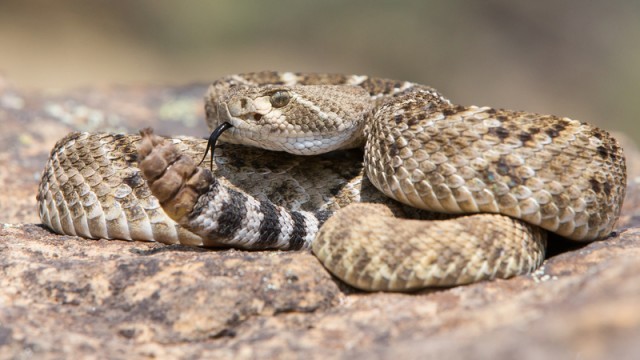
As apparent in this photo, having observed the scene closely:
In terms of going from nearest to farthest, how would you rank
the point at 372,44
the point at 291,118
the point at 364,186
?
the point at 291,118 < the point at 364,186 < the point at 372,44

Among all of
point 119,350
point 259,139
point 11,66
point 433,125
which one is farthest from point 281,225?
point 11,66

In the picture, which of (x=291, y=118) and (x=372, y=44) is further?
(x=372, y=44)

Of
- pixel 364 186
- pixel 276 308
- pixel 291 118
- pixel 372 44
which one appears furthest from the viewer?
pixel 372 44

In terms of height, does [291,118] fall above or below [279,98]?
below

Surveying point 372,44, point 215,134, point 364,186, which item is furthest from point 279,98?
point 372,44

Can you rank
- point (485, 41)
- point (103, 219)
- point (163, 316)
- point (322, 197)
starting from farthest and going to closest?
1. point (485, 41)
2. point (322, 197)
3. point (103, 219)
4. point (163, 316)

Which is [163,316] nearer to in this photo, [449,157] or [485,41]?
[449,157]

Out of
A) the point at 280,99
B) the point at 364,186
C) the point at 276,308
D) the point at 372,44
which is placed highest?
the point at 280,99

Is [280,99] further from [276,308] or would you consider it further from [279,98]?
[276,308]
